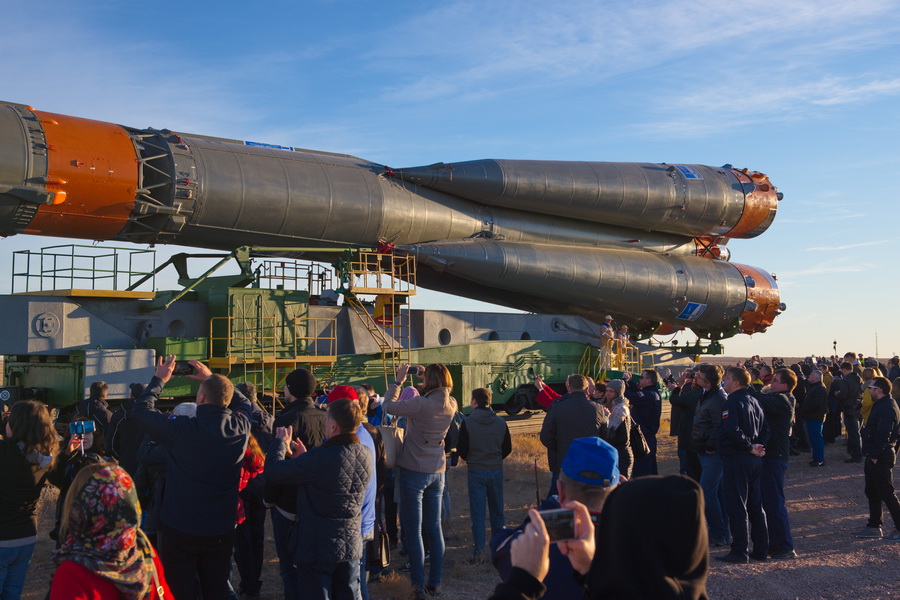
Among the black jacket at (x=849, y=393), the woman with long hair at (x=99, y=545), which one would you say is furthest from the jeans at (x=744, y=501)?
the black jacket at (x=849, y=393)

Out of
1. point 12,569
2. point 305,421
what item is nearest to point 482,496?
point 305,421

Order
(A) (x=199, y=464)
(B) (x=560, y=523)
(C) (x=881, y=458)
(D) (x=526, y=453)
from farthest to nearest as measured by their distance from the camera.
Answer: (D) (x=526, y=453), (C) (x=881, y=458), (A) (x=199, y=464), (B) (x=560, y=523)

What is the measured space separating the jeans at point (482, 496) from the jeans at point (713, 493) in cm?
222

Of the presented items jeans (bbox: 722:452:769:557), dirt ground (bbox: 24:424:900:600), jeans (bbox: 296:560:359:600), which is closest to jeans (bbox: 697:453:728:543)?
jeans (bbox: 722:452:769:557)

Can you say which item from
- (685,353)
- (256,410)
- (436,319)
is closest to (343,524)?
(256,410)

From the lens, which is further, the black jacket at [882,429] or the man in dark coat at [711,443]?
the black jacket at [882,429]

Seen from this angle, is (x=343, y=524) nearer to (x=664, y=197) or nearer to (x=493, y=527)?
(x=493, y=527)

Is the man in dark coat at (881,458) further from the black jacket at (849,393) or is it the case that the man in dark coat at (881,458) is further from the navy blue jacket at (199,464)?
the navy blue jacket at (199,464)

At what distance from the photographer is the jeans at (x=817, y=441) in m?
13.2

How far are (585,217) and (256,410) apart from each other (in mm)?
13608

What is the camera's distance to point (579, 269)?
1862cm

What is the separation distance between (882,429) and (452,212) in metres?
10.5

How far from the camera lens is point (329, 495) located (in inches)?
179

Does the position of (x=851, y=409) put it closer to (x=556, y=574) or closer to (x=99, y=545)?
(x=556, y=574)
